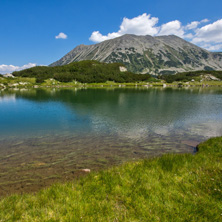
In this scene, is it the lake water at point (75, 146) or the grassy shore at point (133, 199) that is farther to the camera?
the lake water at point (75, 146)

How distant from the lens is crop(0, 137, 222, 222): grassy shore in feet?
18.7

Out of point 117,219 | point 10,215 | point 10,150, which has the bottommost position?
point 10,150

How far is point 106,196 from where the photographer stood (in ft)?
23.0

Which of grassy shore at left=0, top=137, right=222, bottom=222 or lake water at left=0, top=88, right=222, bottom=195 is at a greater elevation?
grassy shore at left=0, top=137, right=222, bottom=222

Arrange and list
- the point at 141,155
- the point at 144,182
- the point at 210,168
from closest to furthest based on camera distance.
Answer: the point at 144,182, the point at 210,168, the point at 141,155

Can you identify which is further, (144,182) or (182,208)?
(144,182)

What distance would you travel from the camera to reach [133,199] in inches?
264

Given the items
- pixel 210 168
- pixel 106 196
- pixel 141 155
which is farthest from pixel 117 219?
pixel 141 155

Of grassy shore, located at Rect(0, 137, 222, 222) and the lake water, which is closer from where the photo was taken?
grassy shore, located at Rect(0, 137, 222, 222)

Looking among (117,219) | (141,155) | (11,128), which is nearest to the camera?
(117,219)

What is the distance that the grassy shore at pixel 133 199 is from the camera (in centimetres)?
569

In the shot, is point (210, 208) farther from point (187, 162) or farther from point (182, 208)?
point (187, 162)

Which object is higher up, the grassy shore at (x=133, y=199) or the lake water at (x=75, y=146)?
the grassy shore at (x=133, y=199)

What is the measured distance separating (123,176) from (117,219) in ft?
11.1
